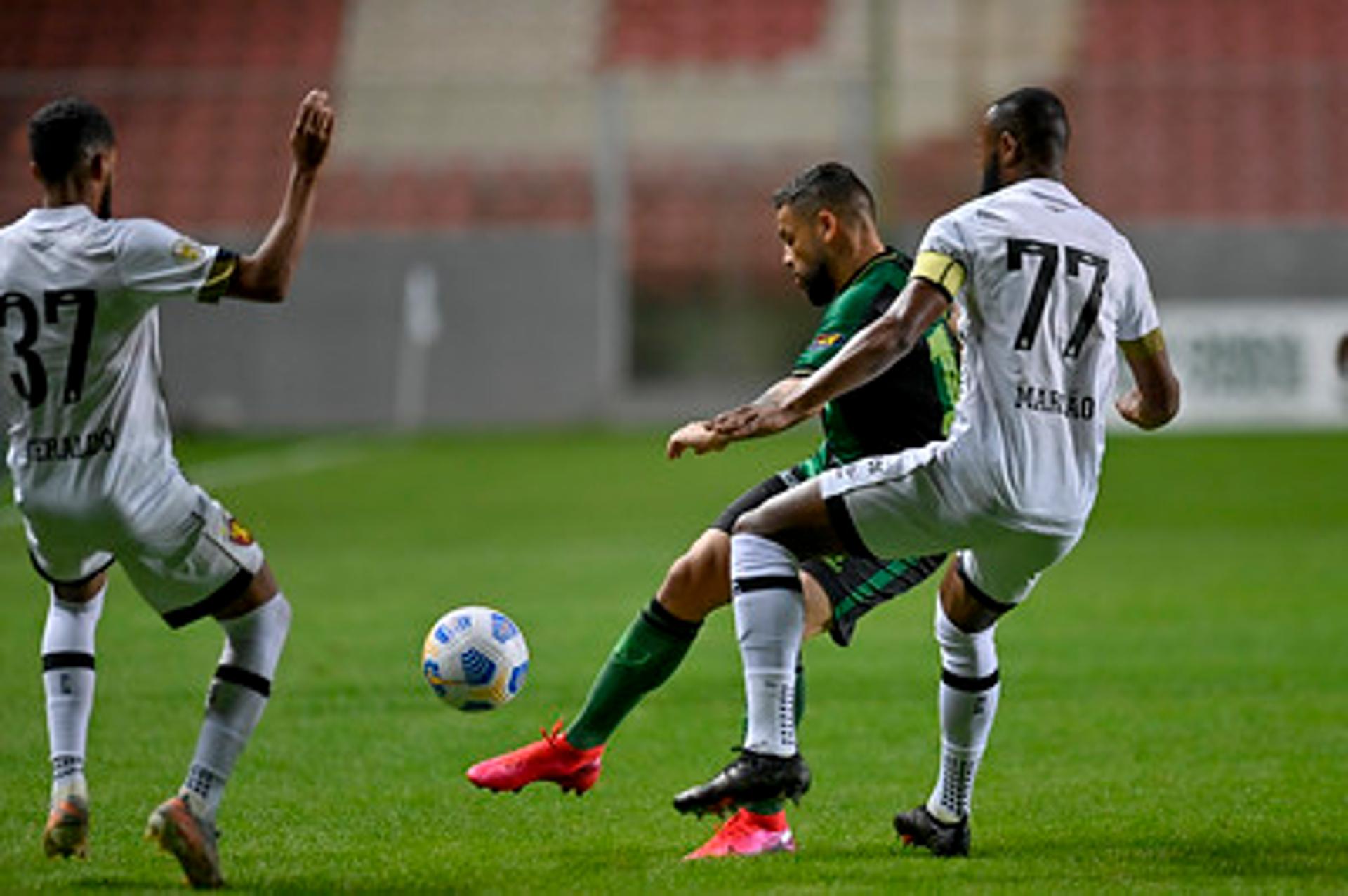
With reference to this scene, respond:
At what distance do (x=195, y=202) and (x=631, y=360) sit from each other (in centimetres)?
640

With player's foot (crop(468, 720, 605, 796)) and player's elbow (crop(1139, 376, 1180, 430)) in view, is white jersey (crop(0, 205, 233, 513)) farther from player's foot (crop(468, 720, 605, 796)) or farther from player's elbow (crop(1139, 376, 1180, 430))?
player's elbow (crop(1139, 376, 1180, 430))

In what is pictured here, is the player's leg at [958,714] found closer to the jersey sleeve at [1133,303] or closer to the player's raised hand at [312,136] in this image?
the jersey sleeve at [1133,303]

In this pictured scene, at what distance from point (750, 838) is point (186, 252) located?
2312mm

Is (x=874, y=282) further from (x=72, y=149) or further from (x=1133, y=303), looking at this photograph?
(x=72, y=149)

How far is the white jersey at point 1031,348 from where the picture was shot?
5863 mm

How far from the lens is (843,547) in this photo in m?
6.02

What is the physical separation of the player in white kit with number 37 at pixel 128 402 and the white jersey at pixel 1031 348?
1793 mm

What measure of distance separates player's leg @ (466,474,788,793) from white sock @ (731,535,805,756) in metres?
0.51

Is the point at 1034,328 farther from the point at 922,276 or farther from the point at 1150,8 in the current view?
the point at 1150,8

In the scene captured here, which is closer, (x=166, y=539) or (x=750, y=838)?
(x=166, y=539)

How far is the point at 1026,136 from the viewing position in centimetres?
606

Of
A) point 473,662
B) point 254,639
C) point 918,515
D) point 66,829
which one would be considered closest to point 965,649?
point 918,515

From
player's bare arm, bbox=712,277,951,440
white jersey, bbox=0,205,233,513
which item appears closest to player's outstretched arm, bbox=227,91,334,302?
white jersey, bbox=0,205,233,513

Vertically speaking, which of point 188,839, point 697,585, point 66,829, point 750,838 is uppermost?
point 697,585
